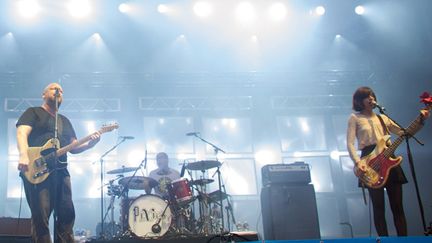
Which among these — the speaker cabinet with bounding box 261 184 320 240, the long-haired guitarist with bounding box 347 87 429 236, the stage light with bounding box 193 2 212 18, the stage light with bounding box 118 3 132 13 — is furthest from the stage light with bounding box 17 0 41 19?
the long-haired guitarist with bounding box 347 87 429 236

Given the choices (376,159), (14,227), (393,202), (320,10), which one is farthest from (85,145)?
(320,10)

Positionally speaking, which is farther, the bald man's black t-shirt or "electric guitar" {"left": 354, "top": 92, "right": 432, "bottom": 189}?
"electric guitar" {"left": 354, "top": 92, "right": 432, "bottom": 189}

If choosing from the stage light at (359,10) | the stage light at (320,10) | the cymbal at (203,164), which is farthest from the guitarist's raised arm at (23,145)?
the stage light at (359,10)

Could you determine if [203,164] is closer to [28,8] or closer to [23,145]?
[23,145]

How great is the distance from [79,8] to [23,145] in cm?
533

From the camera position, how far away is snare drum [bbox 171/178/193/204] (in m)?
6.31

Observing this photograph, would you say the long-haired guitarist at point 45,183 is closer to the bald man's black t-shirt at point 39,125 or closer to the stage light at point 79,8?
the bald man's black t-shirt at point 39,125

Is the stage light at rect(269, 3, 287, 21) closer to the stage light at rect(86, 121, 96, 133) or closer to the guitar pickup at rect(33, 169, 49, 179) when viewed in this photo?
the stage light at rect(86, 121, 96, 133)

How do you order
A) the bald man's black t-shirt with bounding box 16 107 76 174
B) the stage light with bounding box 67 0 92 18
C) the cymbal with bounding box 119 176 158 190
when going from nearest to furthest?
the bald man's black t-shirt with bounding box 16 107 76 174 → the cymbal with bounding box 119 176 158 190 → the stage light with bounding box 67 0 92 18

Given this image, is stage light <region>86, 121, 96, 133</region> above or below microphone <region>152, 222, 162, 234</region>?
above

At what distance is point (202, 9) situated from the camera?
8.91 metres

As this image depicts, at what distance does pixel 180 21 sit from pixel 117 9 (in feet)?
4.10

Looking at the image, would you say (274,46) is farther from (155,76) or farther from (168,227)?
(168,227)

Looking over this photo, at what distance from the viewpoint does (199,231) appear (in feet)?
21.4
